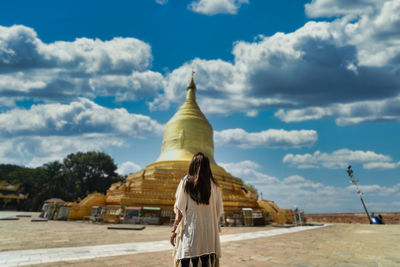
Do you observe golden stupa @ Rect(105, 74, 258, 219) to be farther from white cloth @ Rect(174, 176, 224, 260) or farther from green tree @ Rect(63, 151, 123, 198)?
green tree @ Rect(63, 151, 123, 198)

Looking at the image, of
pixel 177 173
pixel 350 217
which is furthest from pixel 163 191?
pixel 350 217

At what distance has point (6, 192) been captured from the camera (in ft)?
131

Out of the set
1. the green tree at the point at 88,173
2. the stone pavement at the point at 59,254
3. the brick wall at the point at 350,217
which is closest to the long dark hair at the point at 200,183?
the stone pavement at the point at 59,254

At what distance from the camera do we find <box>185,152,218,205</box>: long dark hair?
9.77ft

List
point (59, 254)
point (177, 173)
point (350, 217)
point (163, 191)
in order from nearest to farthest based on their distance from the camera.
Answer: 1. point (59, 254)
2. point (163, 191)
3. point (177, 173)
4. point (350, 217)

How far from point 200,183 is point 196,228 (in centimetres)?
59

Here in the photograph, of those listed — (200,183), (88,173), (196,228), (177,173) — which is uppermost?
(88,173)

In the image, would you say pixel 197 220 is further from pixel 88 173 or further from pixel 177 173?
pixel 88 173

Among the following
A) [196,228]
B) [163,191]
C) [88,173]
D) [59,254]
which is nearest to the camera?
[196,228]

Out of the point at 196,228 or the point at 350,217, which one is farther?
the point at 350,217

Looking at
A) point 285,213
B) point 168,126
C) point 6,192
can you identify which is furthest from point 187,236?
point 6,192

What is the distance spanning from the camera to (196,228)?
2914mm

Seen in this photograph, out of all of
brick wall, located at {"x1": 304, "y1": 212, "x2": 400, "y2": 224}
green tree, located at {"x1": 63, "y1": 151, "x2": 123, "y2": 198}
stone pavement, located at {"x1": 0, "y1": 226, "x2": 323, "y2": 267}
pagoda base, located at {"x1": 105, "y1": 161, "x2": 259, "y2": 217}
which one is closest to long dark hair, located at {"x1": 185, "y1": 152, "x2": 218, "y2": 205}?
stone pavement, located at {"x1": 0, "y1": 226, "x2": 323, "y2": 267}

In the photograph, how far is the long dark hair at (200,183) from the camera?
298cm
